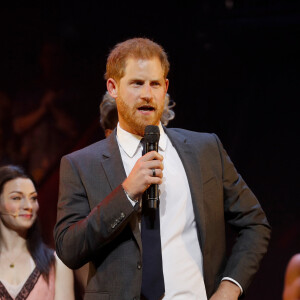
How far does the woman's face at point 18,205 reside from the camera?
2.87 meters

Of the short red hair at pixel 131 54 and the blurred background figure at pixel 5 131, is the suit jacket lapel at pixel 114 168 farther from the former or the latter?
the blurred background figure at pixel 5 131

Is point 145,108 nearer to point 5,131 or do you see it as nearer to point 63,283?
point 63,283

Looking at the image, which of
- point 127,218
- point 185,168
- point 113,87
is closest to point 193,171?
point 185,168

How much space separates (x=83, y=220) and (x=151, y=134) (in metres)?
0.34

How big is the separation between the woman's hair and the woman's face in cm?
3

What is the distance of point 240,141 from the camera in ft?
11.9

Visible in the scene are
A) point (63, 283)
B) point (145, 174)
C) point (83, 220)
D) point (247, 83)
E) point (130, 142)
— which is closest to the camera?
point (145, 174)

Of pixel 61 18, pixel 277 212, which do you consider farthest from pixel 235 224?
pixel 61 18

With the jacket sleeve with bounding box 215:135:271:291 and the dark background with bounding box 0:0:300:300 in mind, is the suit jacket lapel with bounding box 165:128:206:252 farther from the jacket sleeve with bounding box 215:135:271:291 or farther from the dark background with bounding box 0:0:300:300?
the dark background with bounding box 0:0:300:300

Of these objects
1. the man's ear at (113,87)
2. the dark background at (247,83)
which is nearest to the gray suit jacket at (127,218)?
the man's ear at (113,87)

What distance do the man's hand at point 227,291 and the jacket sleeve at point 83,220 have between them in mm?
365

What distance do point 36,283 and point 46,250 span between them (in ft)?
0.66

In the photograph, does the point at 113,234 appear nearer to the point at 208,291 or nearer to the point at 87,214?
the point at 87,214

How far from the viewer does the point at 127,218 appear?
165cm
